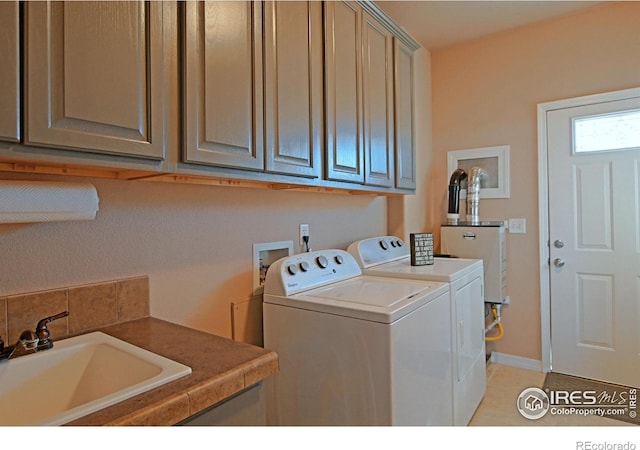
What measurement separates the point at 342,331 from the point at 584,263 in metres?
2.21

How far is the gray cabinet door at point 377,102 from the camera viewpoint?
1.99 meters

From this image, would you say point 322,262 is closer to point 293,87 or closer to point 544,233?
point 293,87

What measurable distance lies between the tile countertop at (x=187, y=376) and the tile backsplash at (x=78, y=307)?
48 millimetres

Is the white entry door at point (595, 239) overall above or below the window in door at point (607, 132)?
below

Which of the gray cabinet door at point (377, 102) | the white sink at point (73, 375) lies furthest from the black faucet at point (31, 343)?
the gray cabinet door at point (377, 102)

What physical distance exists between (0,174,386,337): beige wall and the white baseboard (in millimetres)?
2153

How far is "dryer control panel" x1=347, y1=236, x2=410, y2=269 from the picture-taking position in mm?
2180

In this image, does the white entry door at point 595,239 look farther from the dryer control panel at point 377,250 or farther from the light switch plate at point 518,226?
the dryer control panel at point 377,250

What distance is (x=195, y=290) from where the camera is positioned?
1480 mm

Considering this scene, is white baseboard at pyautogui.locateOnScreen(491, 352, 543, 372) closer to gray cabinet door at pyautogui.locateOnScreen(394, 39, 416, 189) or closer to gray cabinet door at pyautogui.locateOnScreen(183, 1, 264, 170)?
gray cabinet door at pyautogui.locateOnScreen(394, 39, 416, 189)

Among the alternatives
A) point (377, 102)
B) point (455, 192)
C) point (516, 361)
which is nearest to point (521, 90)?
point (455, 192)

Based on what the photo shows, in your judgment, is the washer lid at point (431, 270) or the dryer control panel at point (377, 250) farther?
the dryer control panel at point (377, 250)

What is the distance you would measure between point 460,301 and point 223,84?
1.55 metres

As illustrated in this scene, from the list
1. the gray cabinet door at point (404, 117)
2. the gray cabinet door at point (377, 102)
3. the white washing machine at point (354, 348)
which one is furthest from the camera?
the gray cabinet door at point (404, 117)
